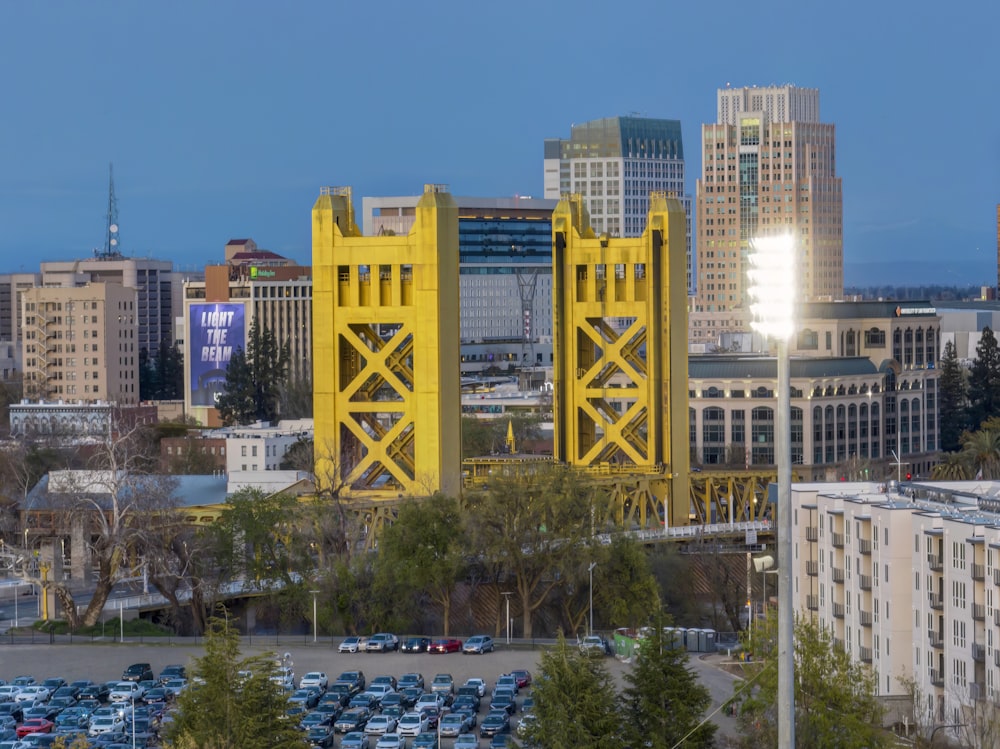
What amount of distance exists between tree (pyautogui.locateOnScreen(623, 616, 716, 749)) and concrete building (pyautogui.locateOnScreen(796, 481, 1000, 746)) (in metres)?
4.65

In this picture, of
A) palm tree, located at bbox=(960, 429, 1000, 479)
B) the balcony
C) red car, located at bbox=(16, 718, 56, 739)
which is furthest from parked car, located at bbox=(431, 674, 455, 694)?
palm tree, located at bbox=(960, 429, 1000, 479)

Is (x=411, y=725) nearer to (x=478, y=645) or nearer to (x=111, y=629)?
(x=478, y=645)

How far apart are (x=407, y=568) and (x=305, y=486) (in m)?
14.7

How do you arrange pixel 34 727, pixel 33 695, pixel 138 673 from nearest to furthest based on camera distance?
pixel 34 727, pixel 33 695, pixel 138 673

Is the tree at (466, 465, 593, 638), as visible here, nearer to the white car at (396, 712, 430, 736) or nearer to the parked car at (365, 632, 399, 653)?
the parked car at (365, 632, 399, 653)

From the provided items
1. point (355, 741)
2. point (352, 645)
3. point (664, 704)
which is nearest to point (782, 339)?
point (664, 704)

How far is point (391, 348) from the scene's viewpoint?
70062mm

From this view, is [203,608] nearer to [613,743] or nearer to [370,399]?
[370,399]

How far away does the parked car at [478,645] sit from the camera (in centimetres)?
5594

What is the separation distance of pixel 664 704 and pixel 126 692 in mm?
14756

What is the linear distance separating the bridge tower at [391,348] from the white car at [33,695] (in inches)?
731

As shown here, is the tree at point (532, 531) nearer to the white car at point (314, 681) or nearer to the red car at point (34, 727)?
the white car at point (314, 681)

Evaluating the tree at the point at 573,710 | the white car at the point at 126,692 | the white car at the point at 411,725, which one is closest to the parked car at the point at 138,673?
the white car at the point at 126,692

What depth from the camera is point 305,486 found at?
7412 cm
